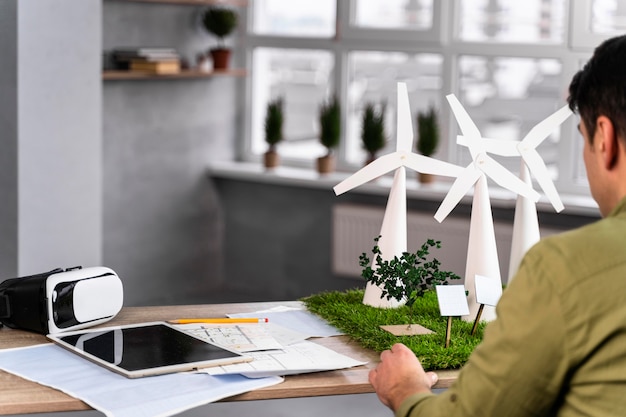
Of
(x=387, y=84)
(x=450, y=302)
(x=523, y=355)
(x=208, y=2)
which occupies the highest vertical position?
(x=208, y=2)

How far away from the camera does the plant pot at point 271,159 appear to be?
19.3 ft

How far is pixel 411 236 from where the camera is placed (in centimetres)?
531

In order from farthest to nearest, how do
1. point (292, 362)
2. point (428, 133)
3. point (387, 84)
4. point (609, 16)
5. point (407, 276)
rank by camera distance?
point (387, 84) < point (428, 133) < point (609, 16) < point (407, 276) < point (292, 362)

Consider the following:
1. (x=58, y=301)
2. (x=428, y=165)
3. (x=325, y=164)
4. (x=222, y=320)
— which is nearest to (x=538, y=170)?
(x=428, y=165)

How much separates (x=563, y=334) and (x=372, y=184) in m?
4.07

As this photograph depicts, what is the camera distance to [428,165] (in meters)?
2.78

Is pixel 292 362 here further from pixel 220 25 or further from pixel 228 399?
pixel 220 25

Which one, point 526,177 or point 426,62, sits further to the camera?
point 426,62

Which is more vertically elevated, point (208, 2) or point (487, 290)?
point (208, 2)

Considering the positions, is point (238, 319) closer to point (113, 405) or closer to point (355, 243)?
point (113, 405)

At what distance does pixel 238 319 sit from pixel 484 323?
653mm

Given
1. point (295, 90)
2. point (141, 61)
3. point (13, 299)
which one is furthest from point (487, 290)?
point (295, 90)

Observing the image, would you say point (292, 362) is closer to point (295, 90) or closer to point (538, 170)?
point (538, 170)

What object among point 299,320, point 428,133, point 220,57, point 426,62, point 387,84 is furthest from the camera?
point 220,57
